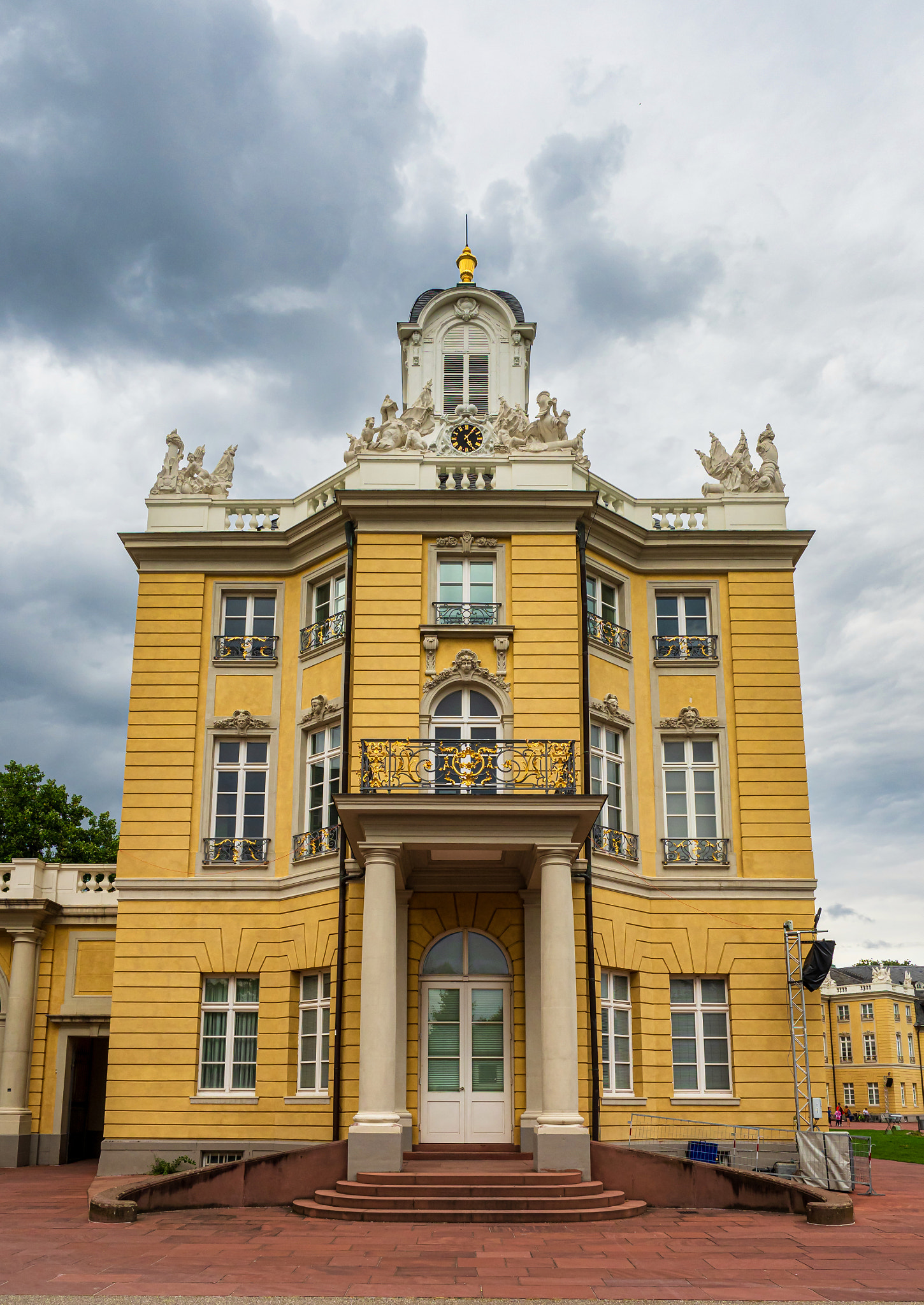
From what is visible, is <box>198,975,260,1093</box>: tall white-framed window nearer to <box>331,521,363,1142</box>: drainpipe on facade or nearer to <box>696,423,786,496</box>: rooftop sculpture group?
<box>331,521,363,1142</box>: drainpipe on facade

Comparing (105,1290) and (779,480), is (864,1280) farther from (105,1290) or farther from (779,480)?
(779,480)

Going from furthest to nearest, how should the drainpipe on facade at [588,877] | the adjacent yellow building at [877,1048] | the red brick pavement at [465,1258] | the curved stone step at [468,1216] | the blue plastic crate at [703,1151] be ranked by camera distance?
the adjacent yellow building at [877,1048] → the blue plastic crate at [703,1151] → the drainpipe on facade at [588,877] → the curved stone step at [468,1216] → the red brick pavement at [465,1258]

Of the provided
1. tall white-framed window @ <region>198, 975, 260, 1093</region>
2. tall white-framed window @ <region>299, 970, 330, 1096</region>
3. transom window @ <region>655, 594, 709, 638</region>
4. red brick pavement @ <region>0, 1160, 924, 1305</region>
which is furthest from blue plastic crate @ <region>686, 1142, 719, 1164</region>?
transom window @ <region>655, 594, 709, 638</region>

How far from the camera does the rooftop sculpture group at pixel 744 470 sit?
24906 millimetres

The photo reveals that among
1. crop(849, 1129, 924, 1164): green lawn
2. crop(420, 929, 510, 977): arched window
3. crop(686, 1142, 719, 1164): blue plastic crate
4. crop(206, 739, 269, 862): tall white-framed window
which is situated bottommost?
crop(849, 1129, 924, 1164): green lawn

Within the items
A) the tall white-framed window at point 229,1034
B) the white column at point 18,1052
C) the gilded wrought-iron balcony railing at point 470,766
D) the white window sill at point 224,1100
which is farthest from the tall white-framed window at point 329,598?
the white column at point 18,1052

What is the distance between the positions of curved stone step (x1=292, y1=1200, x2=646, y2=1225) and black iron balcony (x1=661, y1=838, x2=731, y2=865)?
7.59 meters

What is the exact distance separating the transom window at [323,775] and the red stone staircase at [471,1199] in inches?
262

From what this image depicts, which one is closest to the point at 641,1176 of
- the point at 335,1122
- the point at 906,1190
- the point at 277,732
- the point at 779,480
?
the point at 335,1122

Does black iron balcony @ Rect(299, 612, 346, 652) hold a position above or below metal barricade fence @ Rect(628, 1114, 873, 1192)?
above

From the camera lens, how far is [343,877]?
20938 mm

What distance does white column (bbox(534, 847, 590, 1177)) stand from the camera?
687 inches

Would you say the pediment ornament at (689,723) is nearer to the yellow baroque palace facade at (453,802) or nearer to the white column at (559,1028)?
the yellow baroque palace facade at (453,802)

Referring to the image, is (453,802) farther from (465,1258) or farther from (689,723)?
(689,723)
